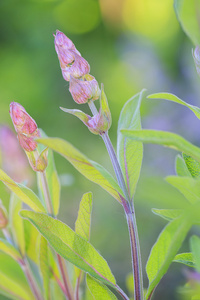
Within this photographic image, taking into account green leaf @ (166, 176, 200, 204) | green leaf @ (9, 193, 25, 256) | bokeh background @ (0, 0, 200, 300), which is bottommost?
green leaf @ (166, 176, 200, 204)

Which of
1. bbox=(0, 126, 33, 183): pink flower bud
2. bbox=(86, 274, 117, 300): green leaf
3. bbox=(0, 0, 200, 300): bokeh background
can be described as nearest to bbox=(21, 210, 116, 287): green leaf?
bbox=(86, 274, 117, 300): green leaf

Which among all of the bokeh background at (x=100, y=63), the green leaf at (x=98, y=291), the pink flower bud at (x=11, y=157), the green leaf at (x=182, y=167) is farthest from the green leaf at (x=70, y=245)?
the bokeh background at (x=100, y=63)

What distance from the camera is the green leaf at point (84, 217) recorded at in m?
0.39

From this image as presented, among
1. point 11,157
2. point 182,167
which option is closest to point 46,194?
point 182,167

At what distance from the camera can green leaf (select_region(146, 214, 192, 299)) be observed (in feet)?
0.96

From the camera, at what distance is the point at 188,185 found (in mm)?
331

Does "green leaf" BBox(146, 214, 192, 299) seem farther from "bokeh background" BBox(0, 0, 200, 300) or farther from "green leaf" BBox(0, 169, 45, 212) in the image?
"bokeh background" BBox(0, 0, 200, 300)

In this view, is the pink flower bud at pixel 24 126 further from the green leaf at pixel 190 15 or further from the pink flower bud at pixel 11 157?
the pink flower bud at pixel 11 157

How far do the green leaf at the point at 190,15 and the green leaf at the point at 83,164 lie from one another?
115mm

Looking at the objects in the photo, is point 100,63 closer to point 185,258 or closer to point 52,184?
point 52,184

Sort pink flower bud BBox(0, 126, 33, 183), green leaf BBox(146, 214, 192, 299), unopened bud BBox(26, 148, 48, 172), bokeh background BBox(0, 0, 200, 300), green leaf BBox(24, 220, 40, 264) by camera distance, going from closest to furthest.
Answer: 1. green leaf BBox(146, 214, 192, 299)
2. unopened bud BBox(26, 148, 48, 172)
3. green leaf BBox(24, 220, 40, 264)
4. pink flower bud BBox(0, 126, 33, 183)
5. bokeh background BBox(0, 0, 200, 300)

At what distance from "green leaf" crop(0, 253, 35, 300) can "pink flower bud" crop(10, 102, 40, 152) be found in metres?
0.18

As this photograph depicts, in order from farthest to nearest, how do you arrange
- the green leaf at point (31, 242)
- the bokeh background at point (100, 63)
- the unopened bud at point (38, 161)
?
the bokeh background at point (100, 63) → the green leaf at point (31, 242) → the unopened bud at point (38, 161)

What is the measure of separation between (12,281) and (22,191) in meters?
0.16
